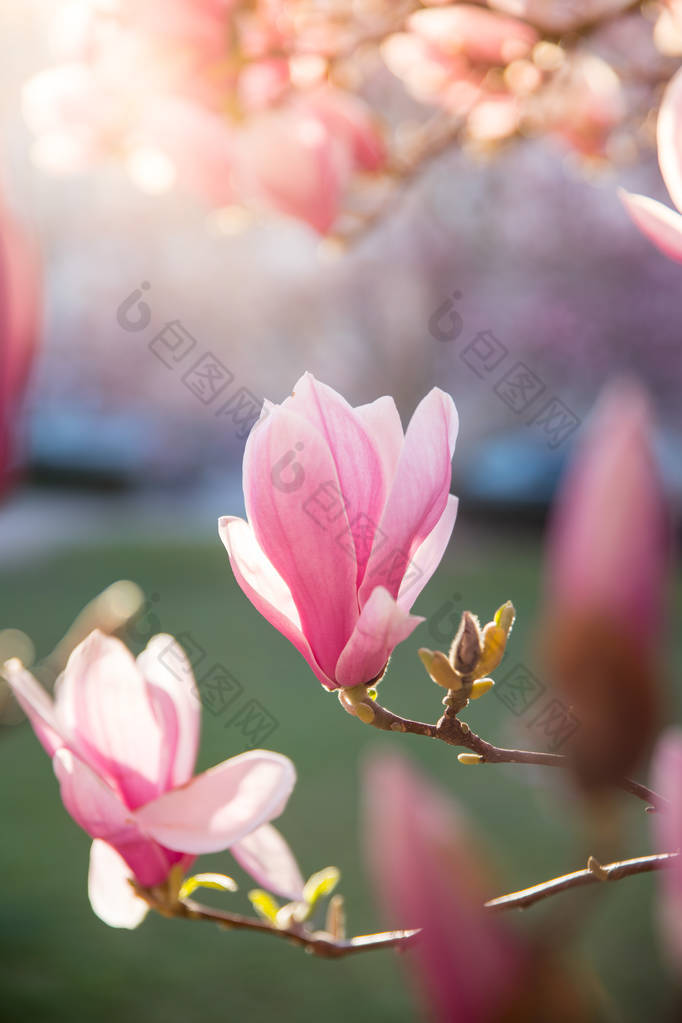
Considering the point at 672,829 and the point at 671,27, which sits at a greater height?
the point at 671,27

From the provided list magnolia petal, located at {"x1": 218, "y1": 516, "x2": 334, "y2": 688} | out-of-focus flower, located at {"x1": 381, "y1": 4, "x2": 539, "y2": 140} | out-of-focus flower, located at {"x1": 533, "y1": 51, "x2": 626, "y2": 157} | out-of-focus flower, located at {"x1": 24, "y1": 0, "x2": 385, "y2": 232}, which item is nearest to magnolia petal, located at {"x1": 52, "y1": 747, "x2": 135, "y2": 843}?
magnolia petal, located at {"x1": 218, "y1": 516, "x2": 334, "y2": 688}

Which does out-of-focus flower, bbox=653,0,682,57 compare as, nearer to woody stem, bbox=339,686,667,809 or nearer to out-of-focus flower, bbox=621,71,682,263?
out-of-focus flower, bbox=621,71,682,263

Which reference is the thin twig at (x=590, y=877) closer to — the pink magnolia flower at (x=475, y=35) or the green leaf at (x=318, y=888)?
the green leaf at (x=318, y=888)

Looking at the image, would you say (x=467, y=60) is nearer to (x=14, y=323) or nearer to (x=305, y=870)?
(x=14, y=323)

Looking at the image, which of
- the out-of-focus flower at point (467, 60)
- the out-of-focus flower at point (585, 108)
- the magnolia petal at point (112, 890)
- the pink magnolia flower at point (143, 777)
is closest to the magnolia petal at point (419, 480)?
the pink magnolia flower at point (143, 777)

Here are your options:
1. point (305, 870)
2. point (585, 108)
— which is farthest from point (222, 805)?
point (305, 870)

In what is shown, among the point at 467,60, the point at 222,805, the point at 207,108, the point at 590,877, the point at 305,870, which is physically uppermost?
the point at 207,108

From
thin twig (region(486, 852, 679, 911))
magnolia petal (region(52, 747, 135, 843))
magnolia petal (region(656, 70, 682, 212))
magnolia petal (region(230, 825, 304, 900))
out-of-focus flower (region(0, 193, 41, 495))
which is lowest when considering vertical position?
thin twig (region(486, 852, 679, 911))
